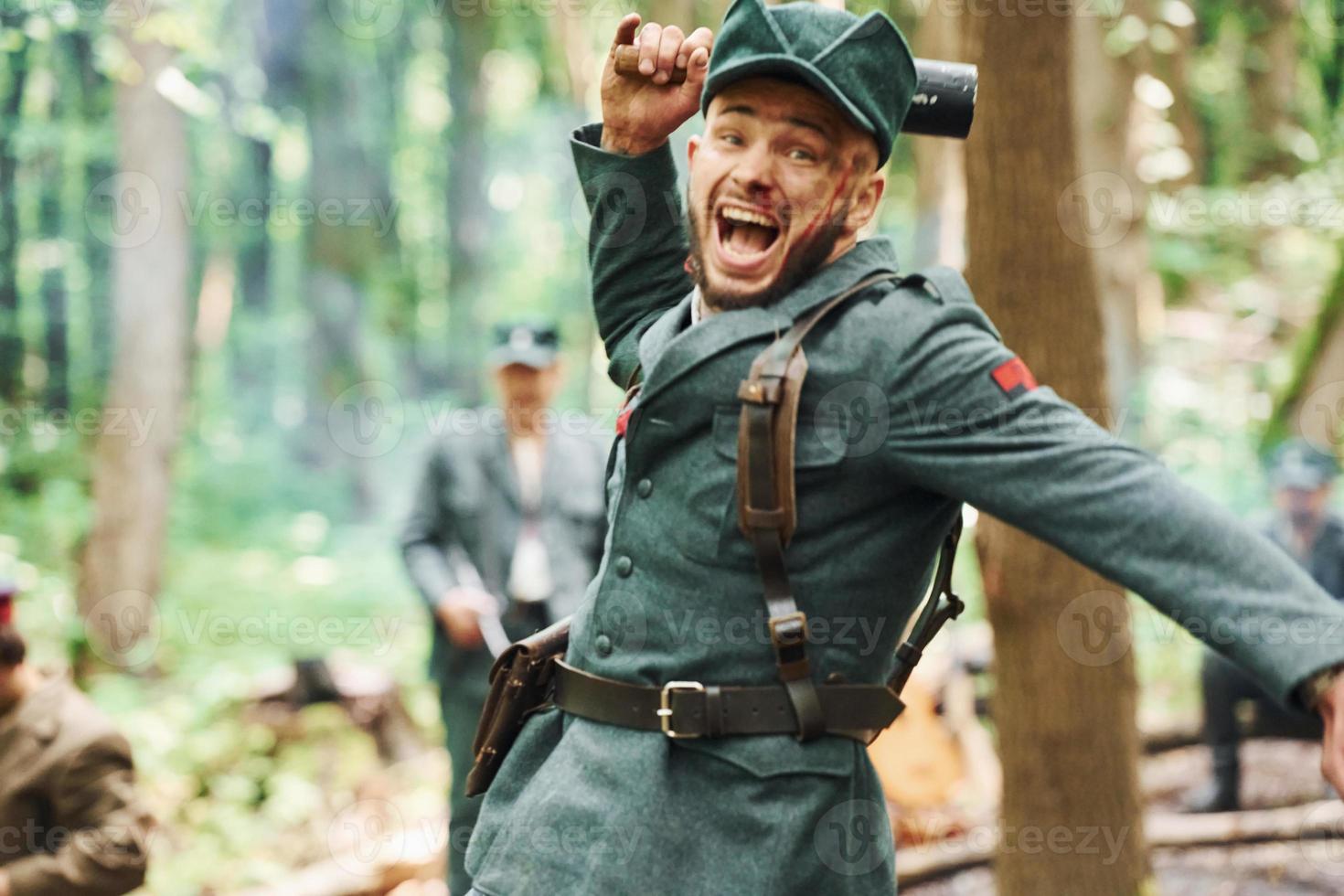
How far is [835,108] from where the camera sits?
2.31 metres

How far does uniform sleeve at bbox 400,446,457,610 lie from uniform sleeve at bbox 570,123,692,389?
2.68 metres

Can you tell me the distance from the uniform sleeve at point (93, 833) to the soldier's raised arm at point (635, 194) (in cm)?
218

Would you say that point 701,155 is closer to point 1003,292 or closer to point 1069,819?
point 1003,292

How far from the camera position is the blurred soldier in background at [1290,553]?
726 centimetres

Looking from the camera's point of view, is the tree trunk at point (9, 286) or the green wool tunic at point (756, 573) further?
the tree trunk at point (9, 286)

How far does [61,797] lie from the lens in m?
4.06

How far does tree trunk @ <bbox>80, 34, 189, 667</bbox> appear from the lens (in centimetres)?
1059
